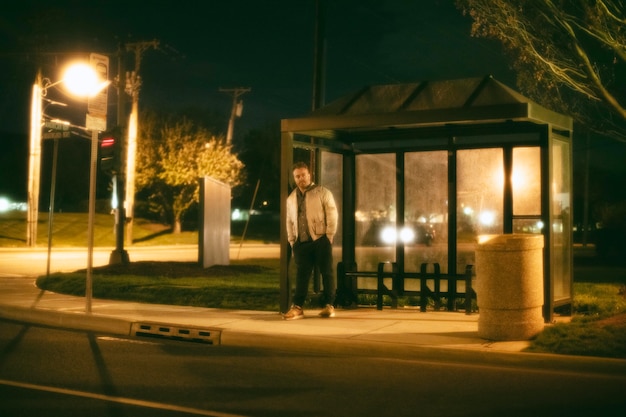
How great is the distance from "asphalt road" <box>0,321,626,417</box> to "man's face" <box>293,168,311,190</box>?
276 cm

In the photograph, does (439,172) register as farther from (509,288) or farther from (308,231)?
(509,288)

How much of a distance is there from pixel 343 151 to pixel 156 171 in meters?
39.9

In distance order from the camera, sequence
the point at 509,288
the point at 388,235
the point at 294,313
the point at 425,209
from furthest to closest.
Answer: the point at 388,235 → the point at 425,209 → the point at 294,313 → the point at 509,288

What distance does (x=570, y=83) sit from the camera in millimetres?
14789

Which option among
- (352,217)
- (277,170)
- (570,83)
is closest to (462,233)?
(352,217)

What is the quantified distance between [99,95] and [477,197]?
6.18 metres

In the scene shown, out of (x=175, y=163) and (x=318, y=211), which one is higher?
(x=175, y=163)

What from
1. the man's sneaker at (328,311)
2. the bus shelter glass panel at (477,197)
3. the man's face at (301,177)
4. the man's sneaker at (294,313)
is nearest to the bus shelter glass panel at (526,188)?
the bus shelter glass panel at (477,197)

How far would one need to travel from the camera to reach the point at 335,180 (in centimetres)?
1457

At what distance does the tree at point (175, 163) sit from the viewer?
52500 mm

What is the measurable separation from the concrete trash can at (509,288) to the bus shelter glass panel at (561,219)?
79.5 inches

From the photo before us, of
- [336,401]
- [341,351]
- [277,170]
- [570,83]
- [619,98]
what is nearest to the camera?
[336,401]

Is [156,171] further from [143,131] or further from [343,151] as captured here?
[343,151]

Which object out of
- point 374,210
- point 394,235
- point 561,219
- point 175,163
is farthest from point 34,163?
point 561,219
